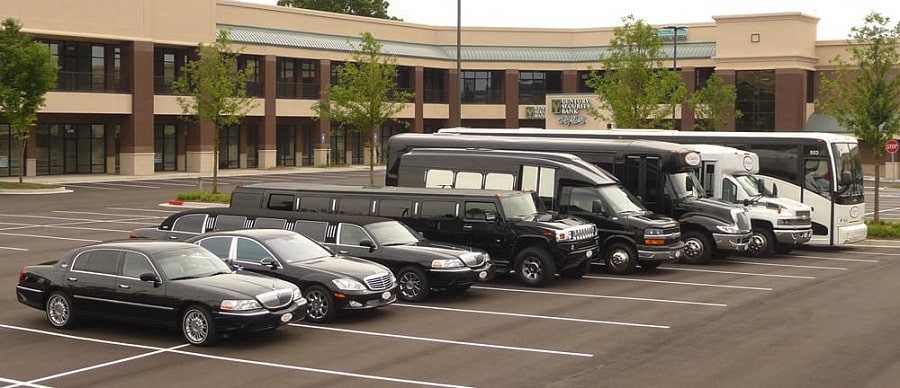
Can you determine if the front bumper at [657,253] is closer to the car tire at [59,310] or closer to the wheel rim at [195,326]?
the wheel rim at [195,326]

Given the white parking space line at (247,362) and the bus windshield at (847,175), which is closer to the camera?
the white parking space line at (247,362)

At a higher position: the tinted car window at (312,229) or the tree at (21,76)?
the tree at (21,76)

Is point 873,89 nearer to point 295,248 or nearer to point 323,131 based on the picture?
point 295,248

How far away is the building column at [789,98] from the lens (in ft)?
237

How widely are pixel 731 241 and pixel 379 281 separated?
11366mm

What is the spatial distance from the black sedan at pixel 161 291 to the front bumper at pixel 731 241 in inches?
511

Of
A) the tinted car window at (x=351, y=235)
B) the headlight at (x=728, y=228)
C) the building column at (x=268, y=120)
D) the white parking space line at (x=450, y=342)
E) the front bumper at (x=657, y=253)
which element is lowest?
the white parking space line at (x=450, y=342)

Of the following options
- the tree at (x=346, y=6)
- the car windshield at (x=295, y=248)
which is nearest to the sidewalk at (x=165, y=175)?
the car windshield at (x=295, y=248)

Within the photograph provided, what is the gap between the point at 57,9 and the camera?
192 feet

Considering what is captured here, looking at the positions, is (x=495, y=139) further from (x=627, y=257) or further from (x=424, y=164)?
(x=627, y=257)

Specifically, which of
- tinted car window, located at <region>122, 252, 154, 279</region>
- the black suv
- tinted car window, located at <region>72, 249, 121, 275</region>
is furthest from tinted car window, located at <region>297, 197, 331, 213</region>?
tinted car window, located at <region>122, 252, 154, 279</region>

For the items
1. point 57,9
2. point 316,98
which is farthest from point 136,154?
point 316,98

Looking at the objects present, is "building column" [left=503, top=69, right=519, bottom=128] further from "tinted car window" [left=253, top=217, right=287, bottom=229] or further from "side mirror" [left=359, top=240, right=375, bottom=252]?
"side mirror" [left=359, top=240, right=375, bottom=252]

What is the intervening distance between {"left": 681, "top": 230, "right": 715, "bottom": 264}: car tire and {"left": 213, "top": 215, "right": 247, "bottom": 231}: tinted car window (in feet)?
35.5
